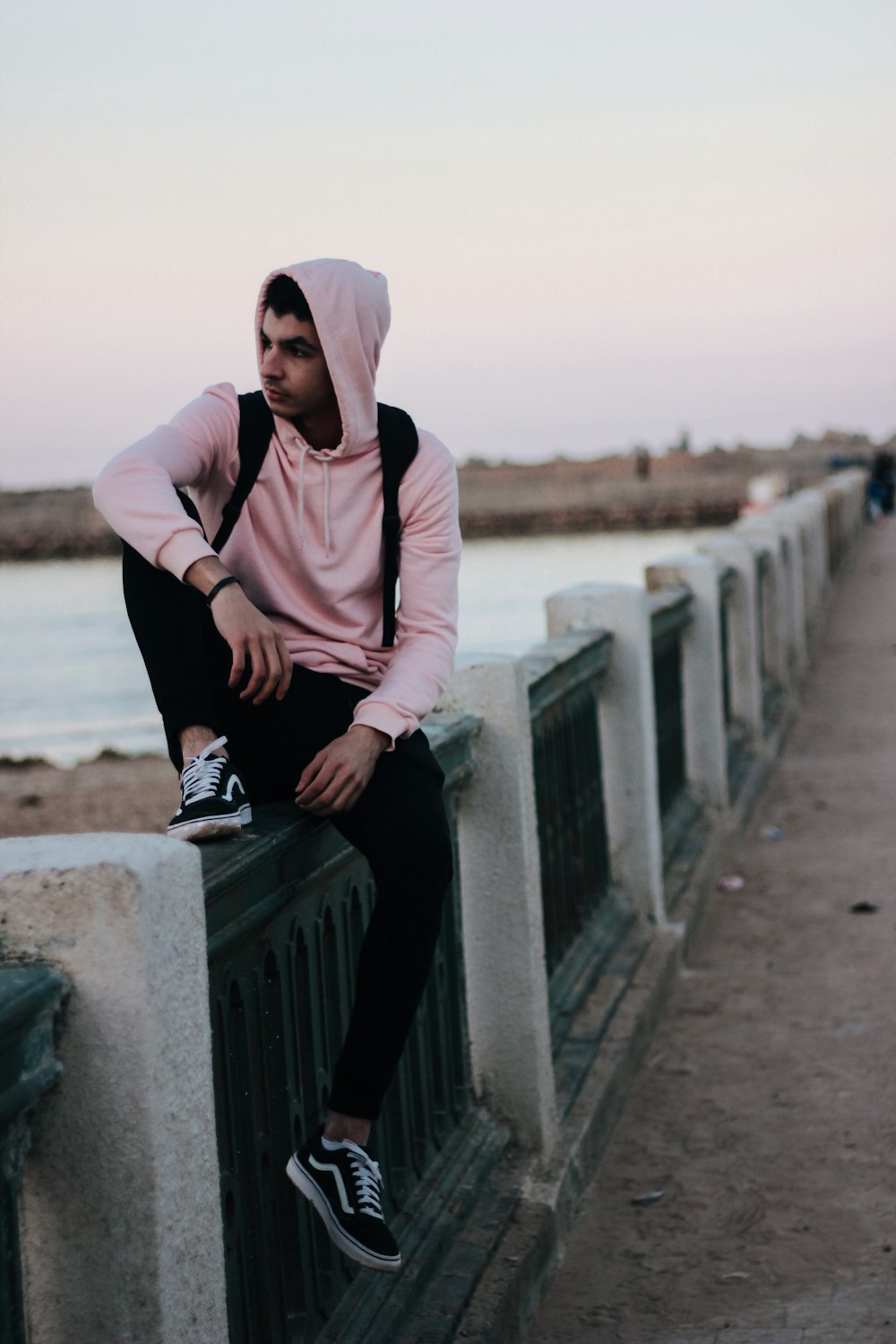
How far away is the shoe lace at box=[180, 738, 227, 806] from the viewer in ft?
8.36

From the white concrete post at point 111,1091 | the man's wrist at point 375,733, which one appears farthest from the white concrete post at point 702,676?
the white concrete post at point 111,1091

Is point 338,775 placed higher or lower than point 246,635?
lower

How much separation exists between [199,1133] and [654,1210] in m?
2.44

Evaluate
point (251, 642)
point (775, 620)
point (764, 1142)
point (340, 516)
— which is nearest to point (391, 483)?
point (340, 516)

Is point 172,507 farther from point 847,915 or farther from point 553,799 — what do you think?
point 847,915

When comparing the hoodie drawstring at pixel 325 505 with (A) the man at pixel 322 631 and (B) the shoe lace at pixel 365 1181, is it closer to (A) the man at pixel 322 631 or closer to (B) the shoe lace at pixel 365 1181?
(A) the man at pixel 322 631

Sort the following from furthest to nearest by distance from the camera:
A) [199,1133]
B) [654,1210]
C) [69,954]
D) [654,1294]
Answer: [654,1210], [654,1294], [199,1133], [69,954]

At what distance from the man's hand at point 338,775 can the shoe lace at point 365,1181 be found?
1.84 feet

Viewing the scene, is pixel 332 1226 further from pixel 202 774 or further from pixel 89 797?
pixel 89 797

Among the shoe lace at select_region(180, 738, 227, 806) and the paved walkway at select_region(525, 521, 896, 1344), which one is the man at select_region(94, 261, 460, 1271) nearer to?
the shoe lace at select_region(180, 738, 227, 806)

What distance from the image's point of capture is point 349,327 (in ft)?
9.86

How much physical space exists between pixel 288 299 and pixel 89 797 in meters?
15.2

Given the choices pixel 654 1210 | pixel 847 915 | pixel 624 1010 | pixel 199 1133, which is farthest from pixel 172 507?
pixel 847 915

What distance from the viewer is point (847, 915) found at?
6613 mm
